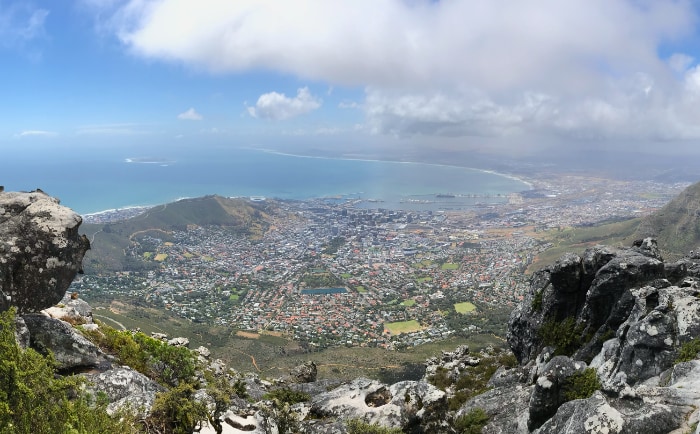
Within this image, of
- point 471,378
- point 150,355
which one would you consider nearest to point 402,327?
point 471,378

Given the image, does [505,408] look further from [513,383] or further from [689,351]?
[689,351]

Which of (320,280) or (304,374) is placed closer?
(304,374)

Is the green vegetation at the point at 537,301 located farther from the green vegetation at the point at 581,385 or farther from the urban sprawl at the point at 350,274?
the urban sprawl at the point at 350,274

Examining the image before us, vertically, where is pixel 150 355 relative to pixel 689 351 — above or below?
below

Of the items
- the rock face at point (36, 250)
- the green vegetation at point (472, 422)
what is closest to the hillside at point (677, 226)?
the green vegetation at point (472, 422)

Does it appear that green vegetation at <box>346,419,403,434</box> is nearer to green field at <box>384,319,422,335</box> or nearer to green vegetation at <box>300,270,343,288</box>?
green field at <box>384,319,422,335</box>

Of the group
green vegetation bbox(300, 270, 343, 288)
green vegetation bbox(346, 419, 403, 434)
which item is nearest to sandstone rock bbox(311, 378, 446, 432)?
green vegetation bbox(346, 419, 403, 434)

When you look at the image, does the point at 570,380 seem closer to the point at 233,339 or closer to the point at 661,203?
the point at 233,339
